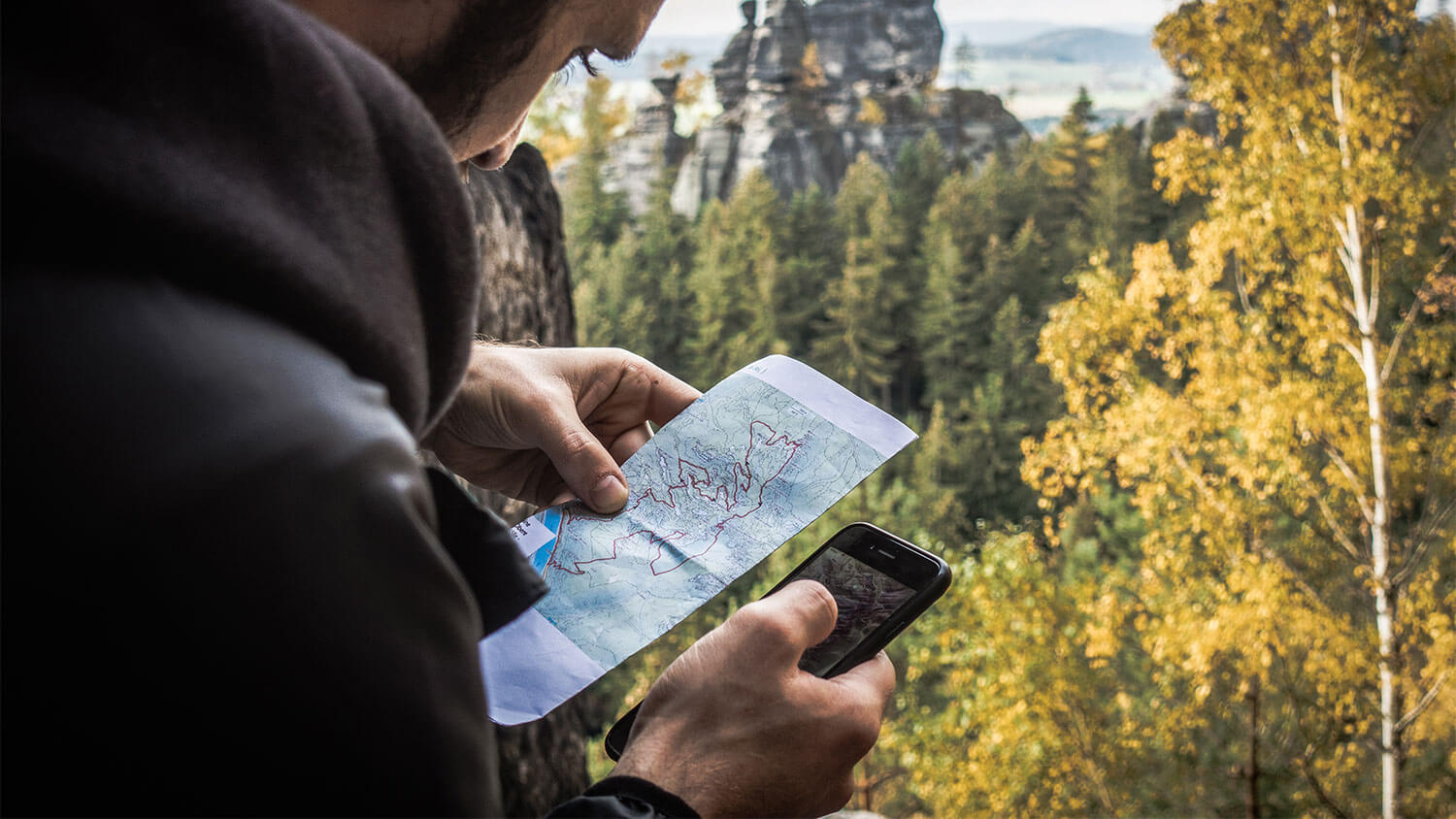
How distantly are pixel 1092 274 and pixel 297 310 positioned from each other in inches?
250

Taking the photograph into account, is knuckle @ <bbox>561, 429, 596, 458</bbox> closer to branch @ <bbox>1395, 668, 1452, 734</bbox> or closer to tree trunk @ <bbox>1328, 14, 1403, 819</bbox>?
tree trunk @ <bbox>1328, 14, 1403, 819</bbox>

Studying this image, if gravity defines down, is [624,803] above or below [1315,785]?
above

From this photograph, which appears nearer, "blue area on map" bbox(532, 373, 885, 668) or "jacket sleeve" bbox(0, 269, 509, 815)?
"jacket sleeve" bbox(0, 269, 509, 815)

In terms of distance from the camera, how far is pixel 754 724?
2.71ft

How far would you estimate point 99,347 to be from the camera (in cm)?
42

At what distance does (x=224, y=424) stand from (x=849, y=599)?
0.85 metres

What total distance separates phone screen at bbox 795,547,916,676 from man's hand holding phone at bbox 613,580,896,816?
0.56 ft

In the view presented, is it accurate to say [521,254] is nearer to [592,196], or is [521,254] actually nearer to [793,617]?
[793,617]

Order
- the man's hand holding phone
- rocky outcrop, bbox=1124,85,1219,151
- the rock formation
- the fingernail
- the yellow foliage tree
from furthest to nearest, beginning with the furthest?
the rock formation
rocky outcrop, bbox=1124,85,1219,151
the yellow foliage tree
the fingernail
the man's hand holding phone

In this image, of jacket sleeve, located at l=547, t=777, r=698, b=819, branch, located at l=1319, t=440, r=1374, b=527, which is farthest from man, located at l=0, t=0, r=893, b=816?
branch, located at l=1319, t=440, r=1374, b=527

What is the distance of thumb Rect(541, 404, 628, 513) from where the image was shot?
4.26ft

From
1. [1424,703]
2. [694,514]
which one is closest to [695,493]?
[694,514]

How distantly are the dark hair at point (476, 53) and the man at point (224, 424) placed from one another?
32 cm

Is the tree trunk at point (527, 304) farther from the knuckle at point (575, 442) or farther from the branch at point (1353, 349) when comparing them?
the branch at point (1353, 349)
